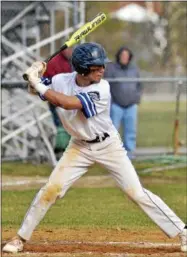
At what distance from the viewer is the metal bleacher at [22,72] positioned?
1530 cm

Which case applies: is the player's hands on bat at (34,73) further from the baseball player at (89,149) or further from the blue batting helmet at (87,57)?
the blue batting helmet at (87,57)

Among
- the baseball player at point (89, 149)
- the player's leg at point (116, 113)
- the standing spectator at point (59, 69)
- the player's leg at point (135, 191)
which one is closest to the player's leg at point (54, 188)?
the baseball player at point (89, 149)

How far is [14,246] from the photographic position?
7754 mm

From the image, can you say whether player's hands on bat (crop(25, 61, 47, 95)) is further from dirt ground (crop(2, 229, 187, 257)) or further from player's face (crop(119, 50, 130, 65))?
player's face (crop(119, 50, 130, 65))

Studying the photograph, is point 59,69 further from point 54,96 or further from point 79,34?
point 54,96

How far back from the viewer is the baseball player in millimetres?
7613

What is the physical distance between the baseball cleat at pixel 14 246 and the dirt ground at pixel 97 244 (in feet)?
0.24

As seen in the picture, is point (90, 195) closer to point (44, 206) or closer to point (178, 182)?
point (178, 182)

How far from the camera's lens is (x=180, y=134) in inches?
686

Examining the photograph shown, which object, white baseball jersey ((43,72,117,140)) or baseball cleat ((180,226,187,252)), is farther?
baseball cleat ((180,226,187,252))

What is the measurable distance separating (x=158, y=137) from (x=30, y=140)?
211 inches

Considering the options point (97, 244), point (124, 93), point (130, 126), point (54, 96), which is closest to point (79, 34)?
point (54, 96)

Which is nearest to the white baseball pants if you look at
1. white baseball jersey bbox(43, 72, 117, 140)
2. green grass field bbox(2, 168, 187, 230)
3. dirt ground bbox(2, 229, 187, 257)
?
white baseball jersey bbox(43, 72, 117, 140)

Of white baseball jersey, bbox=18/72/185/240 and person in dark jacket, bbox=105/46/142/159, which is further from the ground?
white baseball jersey, bbox=18/72/185/240
